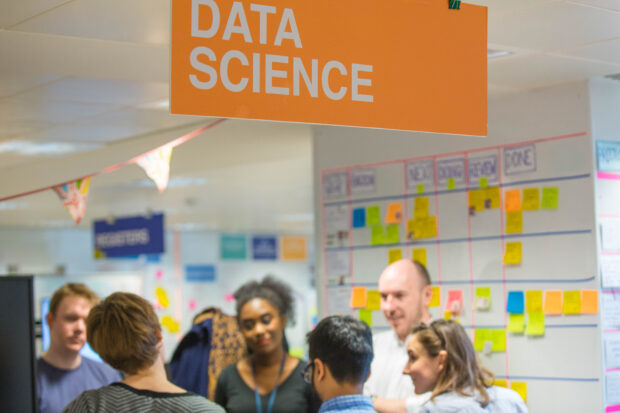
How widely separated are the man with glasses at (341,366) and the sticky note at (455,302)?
81.2 inches

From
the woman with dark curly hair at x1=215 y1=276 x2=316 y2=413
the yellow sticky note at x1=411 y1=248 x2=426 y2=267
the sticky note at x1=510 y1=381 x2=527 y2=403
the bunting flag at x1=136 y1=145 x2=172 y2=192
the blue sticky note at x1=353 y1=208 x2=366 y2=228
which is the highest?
the bunting flag at x1=136 y1=145 x2=172 y2=192

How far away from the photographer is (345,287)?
545 cm

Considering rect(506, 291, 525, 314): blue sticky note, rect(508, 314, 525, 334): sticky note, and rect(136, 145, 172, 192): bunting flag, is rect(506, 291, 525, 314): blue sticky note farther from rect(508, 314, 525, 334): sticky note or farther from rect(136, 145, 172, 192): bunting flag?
rect(136, 145, 172, 192): bunting flag

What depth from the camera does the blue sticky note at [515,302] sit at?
4523mm

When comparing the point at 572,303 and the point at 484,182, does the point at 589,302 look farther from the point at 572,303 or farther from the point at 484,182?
the point at 484,182

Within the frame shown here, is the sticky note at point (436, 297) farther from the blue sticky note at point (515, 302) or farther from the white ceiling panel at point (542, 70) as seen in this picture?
the white ceiling panel at point (542, 70)

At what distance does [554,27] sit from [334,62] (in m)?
1.33

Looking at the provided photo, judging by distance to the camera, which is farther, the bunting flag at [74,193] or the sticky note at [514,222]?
the bunting flag at [74,193]

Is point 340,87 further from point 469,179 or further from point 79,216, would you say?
point 79,216

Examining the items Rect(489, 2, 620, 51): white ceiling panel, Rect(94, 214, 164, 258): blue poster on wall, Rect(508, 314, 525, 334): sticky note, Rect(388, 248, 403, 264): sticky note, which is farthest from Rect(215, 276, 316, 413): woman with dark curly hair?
Rect(94, 214, 164, 258): blue poster on wall

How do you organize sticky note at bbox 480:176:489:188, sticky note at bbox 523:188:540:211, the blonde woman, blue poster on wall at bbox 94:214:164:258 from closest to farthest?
the blonde woman, sticky note at bbox 523:188:540:211, sticky note at bbox 480:176:489:188, blue poster on wall at bbox 94:214:164:258

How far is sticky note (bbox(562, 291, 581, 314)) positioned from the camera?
169 inches

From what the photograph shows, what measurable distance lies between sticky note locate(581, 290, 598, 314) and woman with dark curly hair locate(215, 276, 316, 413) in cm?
149

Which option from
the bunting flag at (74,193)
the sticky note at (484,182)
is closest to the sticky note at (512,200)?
the sticky note at (484,182)
